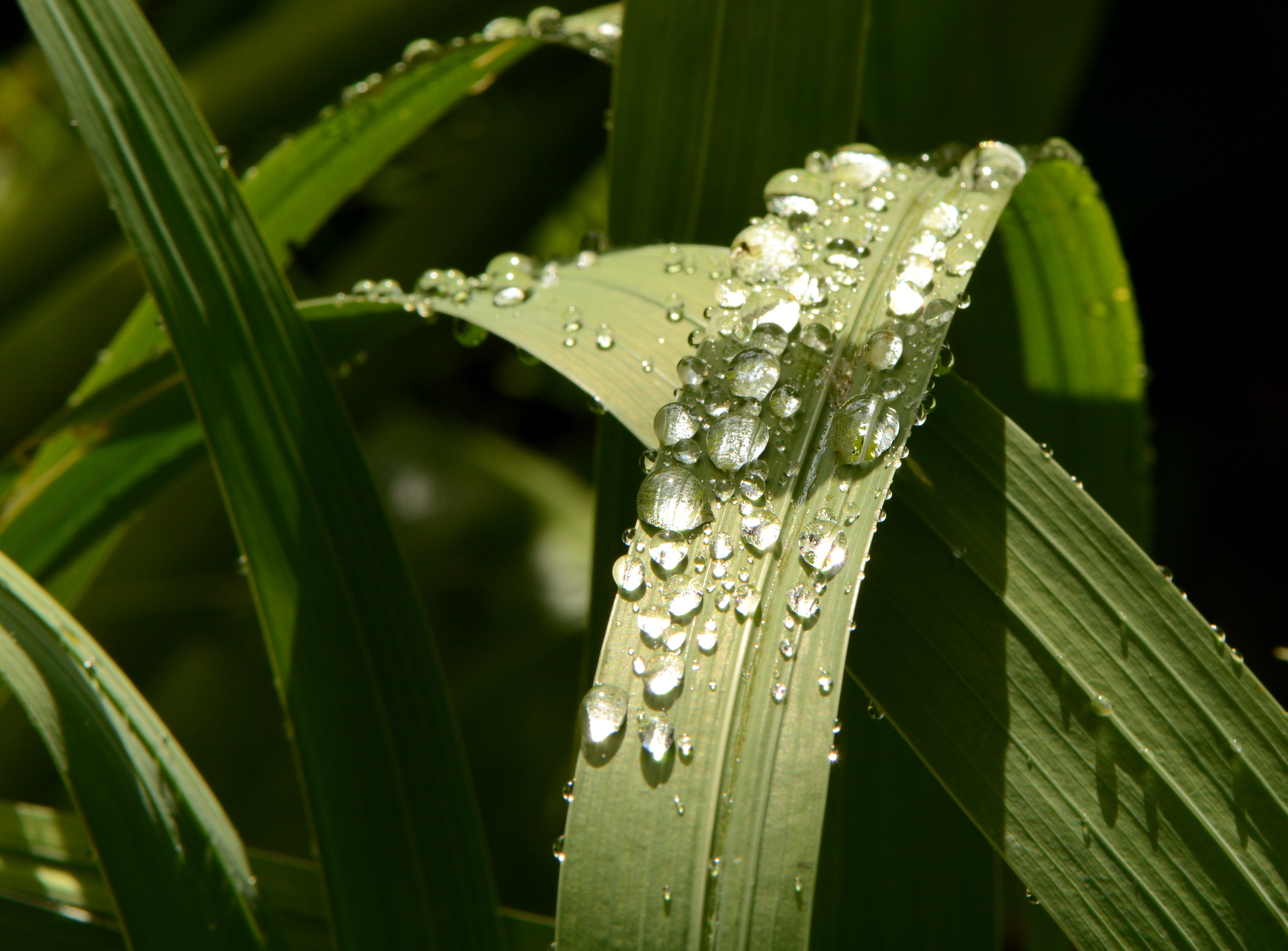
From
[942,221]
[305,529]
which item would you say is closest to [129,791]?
[305,529]

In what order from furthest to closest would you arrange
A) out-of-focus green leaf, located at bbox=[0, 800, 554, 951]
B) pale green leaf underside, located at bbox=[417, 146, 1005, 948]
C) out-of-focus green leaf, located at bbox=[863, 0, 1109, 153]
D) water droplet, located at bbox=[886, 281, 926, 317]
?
out-of-focus green leaf, located at bbox=[863, 0, 1109, 153] → out-of-focus green leaf, located at bbox=[0, 800, 554, 951] → water droplet, located at bbox=[886, 281, 926, 317] → pale green leaf underside, located at bbox=[417, 146, 1005, 948]

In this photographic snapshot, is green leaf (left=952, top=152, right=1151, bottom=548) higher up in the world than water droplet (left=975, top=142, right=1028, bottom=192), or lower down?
higher up

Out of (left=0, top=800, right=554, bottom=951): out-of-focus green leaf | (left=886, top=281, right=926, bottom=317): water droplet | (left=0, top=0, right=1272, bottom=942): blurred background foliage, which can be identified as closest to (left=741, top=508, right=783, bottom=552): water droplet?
(left=886, top=281, right=926, bottom=317): water droplet

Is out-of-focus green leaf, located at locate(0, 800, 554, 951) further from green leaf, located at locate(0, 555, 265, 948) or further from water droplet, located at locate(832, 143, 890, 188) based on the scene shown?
water droplet, located at locate(832, 143, 890, 188)

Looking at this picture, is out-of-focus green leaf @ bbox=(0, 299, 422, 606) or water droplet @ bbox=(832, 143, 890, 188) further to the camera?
out-of-focus green leaf @ bbox=(0, 299, 422, 606)

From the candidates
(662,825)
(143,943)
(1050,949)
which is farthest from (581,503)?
(662,825)

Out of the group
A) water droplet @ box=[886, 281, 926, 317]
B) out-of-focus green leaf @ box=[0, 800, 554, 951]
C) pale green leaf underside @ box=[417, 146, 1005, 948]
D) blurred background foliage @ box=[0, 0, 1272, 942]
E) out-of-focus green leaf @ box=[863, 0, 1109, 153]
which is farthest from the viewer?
blurred background foliage @ box=[0, 0, 1272, 942]

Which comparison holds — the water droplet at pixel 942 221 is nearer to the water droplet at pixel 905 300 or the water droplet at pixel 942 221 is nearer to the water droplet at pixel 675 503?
the water droplet at pixel 905 300

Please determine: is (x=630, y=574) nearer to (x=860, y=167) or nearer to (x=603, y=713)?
(x=603, y=713)
